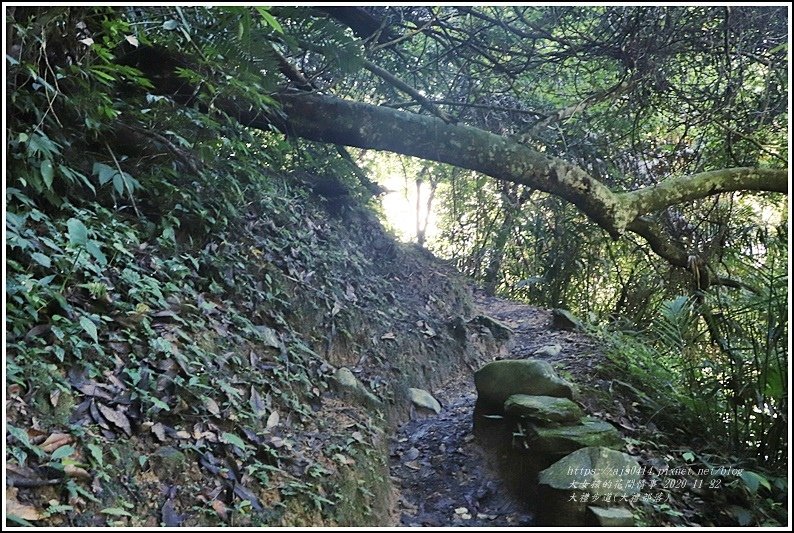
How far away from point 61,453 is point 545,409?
257 cm

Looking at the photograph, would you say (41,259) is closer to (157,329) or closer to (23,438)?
(157,329)

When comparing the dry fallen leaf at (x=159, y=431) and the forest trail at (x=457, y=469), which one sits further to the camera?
the forest trail at (x=457, y=469)

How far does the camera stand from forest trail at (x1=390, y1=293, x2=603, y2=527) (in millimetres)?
2803

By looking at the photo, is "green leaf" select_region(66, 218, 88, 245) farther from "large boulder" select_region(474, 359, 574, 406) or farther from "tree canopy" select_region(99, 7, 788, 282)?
"large boulder" select_region(474, 359, 574, 406)

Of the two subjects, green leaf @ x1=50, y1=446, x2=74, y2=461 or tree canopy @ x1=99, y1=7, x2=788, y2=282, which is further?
tree canopy @ x1=99, y1=7, x2=788, y2=282

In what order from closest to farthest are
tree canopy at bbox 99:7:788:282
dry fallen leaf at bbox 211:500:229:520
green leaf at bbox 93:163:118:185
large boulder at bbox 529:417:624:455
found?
dry fallen leaf at bbox 211:500:229:520 → green leaf at bbox 93:163:118:185 → large boulder at bbox 529:417:624:455 → tree canopy at bbox 99:7:788:282

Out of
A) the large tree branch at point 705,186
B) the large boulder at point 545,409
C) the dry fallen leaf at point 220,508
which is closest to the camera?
the dry fallen leaf at point 220,508

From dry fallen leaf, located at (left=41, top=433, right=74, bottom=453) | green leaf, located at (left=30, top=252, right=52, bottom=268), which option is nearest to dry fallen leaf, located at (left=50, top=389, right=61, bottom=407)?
dry fallen leaf, located at (left=41, top=433, right=74, bottom=453)

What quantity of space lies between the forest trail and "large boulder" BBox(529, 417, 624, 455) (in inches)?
9.8

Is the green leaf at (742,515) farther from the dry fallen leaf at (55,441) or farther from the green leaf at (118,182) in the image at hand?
the green leaf at (118,182)

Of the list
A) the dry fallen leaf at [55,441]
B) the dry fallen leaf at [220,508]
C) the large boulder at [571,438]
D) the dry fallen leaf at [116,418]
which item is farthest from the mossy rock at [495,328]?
the dry fallen leaf at [55,441]

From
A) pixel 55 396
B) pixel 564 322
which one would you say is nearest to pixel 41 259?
pixel 55 396

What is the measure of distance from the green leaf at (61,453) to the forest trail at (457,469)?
1.72 metres

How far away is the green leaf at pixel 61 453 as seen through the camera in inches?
68.7
